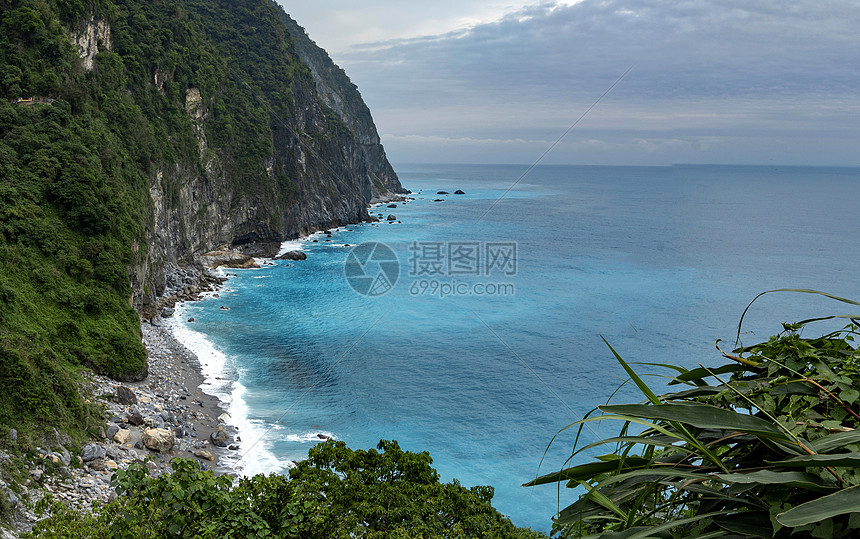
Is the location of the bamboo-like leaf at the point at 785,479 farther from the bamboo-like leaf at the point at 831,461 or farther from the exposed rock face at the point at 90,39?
the exposed rock face at the point at 90,39

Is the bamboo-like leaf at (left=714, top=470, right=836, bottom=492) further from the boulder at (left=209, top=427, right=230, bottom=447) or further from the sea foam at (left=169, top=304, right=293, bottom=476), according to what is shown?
the boulder at (left=209, top=427, right=230, bottom=447)

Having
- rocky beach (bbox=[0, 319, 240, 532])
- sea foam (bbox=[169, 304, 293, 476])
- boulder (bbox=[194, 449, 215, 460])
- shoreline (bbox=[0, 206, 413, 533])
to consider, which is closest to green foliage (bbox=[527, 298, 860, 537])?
shoreline (bbox=[0, 206, 413, 533])

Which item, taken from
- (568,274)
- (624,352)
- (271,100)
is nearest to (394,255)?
(568,274)

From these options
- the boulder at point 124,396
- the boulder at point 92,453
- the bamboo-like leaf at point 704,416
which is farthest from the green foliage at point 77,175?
the bamboo-like leaf at point 704,416

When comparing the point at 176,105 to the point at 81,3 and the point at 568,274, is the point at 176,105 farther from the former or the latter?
the point at 568,274
